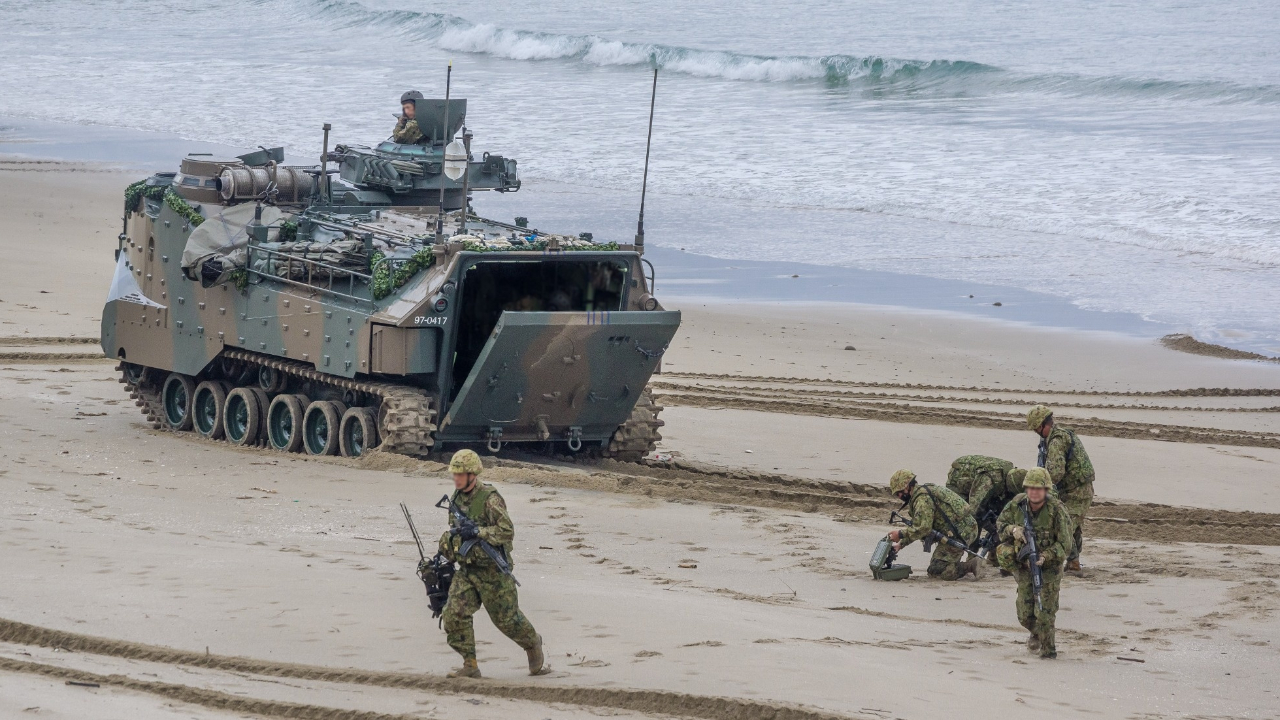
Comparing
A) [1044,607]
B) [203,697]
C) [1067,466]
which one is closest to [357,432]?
[1067,466]

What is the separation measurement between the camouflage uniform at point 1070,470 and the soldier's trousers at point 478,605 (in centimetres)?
460

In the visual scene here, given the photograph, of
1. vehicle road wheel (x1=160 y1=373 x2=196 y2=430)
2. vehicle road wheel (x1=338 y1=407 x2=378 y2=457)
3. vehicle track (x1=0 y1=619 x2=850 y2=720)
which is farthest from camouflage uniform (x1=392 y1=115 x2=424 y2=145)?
vehicle track (x1=0 y1=619 x2=850 y2=720)

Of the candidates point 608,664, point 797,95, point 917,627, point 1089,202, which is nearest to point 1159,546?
point 917,627

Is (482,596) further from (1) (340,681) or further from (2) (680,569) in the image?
(2) (680,569)

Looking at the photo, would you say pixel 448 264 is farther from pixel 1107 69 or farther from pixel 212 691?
pixel 1107 69

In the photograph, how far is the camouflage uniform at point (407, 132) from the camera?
1830 centimetres

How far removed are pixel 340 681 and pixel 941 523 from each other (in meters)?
4.40

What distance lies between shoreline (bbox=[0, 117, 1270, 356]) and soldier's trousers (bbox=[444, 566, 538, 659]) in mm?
15640

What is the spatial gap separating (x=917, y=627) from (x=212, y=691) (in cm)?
400

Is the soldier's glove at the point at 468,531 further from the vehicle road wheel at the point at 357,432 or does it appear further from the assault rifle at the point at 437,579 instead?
the vehicle road wheel at the point at 357,432

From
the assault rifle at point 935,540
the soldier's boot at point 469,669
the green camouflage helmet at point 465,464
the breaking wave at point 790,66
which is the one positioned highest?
the breaking wave at point 790,66

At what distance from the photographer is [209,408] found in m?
18.0

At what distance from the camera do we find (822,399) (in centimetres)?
1950

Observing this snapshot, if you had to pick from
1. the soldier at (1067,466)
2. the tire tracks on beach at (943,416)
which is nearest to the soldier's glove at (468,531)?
the soldier at (1067,466)
